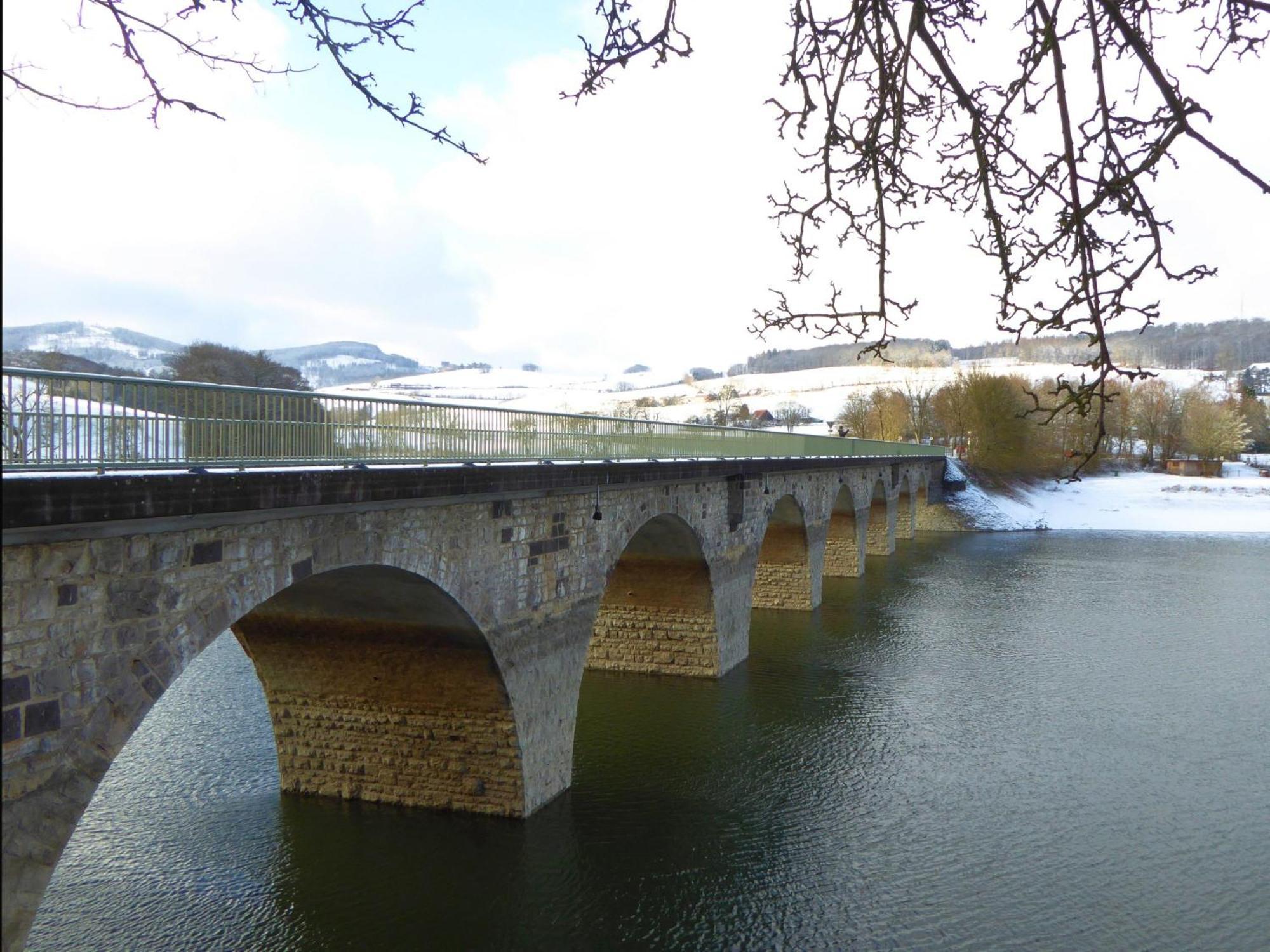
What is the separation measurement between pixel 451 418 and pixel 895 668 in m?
12.2

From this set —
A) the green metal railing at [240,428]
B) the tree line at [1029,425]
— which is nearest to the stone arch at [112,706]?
the green metal railing at [240,428]

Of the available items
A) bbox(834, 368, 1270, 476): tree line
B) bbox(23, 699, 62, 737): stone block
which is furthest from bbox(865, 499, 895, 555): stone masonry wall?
bbox(23, 699, 62, 737): stone block

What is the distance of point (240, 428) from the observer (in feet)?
23.6

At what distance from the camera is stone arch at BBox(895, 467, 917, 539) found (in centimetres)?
4231

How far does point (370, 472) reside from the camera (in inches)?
310

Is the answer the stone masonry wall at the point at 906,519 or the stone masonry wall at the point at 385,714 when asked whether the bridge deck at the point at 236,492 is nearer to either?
the stone masonry wall at the point at 385,714

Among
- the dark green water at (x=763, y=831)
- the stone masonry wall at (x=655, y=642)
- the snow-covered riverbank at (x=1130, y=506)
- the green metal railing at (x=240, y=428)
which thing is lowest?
the dark green water at (x=763, y=831)

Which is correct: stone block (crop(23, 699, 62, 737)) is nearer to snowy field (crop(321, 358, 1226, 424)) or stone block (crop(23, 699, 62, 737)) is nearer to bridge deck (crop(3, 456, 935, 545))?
bridge deck (crop(3, 456, 935, 545))

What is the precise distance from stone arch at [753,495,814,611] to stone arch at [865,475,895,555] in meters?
12.5

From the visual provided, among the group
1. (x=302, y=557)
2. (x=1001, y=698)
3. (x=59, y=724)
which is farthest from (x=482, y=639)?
(x=1001, y=698)

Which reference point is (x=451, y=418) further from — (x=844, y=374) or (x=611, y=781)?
(x=844, y=374)

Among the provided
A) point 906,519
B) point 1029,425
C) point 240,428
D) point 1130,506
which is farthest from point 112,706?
point 1029,425

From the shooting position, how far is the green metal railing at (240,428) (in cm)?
564

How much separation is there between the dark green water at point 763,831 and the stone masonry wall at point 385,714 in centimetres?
35
